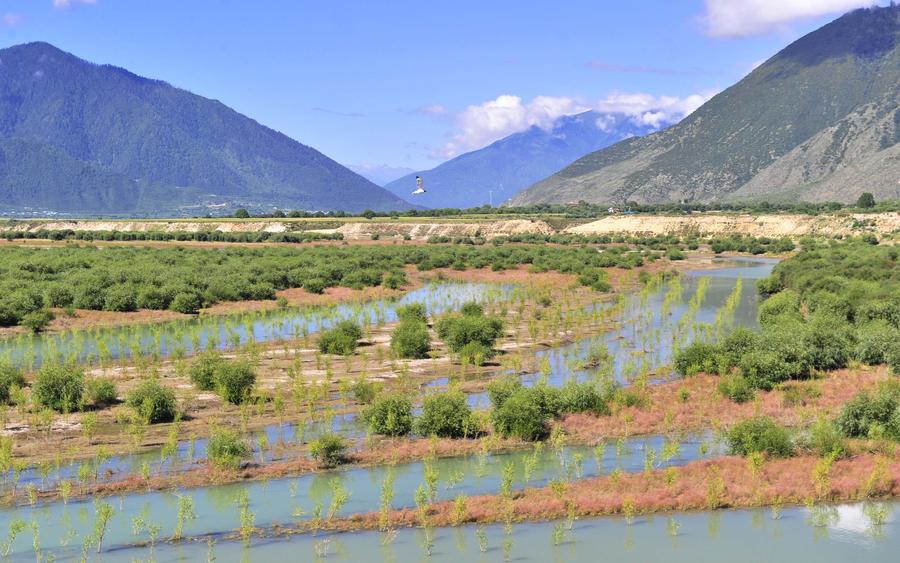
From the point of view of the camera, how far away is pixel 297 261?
78.4 meters

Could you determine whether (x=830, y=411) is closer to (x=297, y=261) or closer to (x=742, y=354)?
(x=742, y=354)

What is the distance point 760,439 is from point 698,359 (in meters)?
10.4

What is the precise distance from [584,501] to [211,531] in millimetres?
8532

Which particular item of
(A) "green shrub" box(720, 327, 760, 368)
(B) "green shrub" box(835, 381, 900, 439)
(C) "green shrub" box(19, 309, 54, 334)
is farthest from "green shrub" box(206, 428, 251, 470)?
(C) "green shrub" box(19, 309, 54, 334)

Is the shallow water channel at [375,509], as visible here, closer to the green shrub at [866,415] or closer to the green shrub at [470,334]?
the green shrub at [866,415]

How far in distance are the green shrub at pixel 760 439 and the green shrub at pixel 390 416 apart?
9.20 meters

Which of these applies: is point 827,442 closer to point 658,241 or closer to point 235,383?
point 235,383

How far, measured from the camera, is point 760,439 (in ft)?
81.2

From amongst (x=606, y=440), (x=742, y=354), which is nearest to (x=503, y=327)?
(x=742, y=354)

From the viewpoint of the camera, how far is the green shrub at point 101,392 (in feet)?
101

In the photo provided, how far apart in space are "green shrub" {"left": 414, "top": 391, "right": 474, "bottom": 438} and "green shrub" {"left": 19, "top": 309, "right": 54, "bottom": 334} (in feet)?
95.7

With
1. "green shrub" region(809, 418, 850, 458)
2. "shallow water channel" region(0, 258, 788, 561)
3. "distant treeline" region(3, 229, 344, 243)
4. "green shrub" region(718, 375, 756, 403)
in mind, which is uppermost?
"distant treeline" region(3, 229, 344, 243)

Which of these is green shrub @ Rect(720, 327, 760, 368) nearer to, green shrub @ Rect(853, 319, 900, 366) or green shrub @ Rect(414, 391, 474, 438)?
green shrub @ Rect(853, 319, 900, 366)

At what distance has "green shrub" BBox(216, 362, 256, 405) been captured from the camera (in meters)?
31.0
